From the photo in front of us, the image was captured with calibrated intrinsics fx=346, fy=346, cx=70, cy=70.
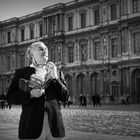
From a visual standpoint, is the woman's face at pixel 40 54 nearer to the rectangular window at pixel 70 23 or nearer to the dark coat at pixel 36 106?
the dark coat at pixel 36 106

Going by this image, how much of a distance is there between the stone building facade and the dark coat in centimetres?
3214

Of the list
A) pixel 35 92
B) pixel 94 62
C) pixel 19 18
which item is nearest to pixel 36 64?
pixel 35 92

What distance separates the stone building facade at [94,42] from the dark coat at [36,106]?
1265 inches

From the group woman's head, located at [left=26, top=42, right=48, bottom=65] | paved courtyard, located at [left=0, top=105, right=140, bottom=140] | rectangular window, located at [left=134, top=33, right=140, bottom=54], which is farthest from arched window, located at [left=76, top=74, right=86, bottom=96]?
woman's head, located at [left=26, top=42, right=48, bottom=65]

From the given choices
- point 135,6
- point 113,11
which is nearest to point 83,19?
point 113,11

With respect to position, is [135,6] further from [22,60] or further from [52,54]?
[22,60]

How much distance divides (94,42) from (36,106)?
3749 cm

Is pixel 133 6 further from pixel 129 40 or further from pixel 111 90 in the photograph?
pixel 111 90

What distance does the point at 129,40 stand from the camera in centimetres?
3572

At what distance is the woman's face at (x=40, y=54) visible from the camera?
122 inches

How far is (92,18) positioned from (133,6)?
20.1 feet

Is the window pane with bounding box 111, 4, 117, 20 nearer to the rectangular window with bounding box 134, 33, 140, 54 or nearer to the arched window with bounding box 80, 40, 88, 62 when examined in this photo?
the rectangular window with bounding box 134, 33, 140, 54

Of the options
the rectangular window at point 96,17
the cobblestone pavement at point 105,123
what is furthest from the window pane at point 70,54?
the cobblestone pavement at point 105,123

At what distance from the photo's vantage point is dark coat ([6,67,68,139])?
9.45ft
